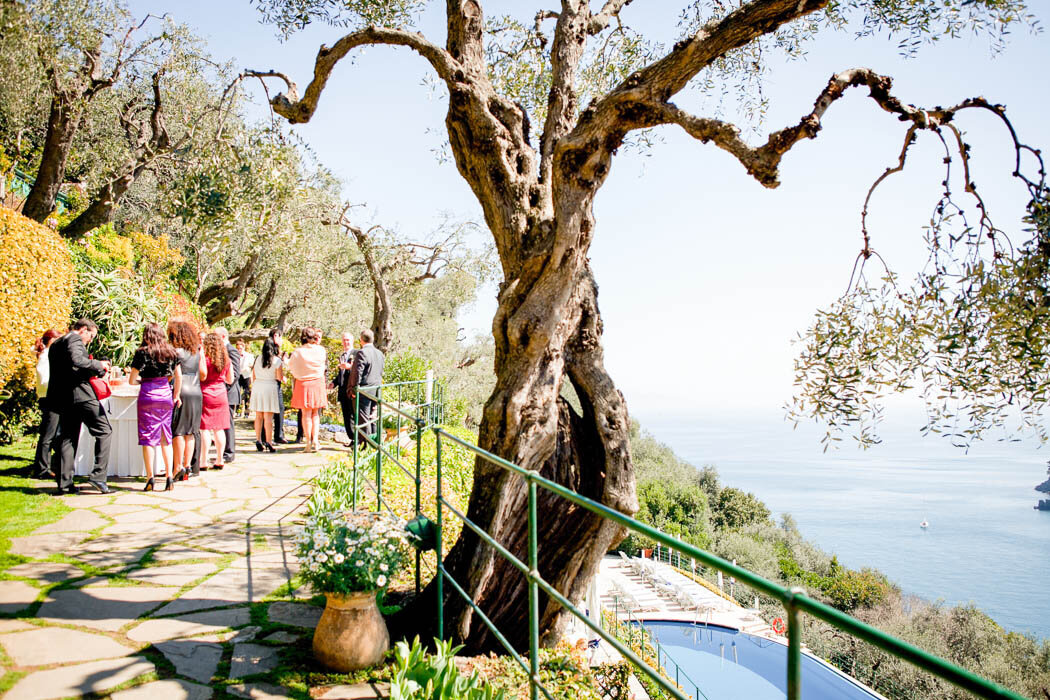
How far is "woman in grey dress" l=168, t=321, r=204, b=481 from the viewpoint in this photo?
730cm

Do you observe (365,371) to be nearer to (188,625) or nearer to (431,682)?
(188,625)

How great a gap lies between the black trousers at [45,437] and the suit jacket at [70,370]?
2.13 ft

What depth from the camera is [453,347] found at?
2623 centimetres

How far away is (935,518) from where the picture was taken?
330 feet

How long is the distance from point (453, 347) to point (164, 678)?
2297 centimetres

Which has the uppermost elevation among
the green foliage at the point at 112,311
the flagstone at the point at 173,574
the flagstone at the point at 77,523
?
the green foliage at the point at 112,311

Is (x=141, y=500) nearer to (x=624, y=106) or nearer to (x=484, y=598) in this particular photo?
(x=484, y=598)

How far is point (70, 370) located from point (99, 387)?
364 millimetres

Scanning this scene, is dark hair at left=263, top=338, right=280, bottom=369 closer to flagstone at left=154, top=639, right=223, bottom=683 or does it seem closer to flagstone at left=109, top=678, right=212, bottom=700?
flagstone at left=154, top=639, right=223, bottom=683

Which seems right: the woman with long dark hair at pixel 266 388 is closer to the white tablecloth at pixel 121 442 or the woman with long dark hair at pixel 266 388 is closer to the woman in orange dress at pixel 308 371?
the woman in orange dress at pixel 308 371

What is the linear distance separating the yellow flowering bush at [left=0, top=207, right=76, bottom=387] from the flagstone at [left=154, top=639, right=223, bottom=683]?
255 inches

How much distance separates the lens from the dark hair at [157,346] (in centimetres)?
676

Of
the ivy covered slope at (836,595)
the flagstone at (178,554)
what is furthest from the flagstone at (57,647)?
the ivy covered slope at (836,595)

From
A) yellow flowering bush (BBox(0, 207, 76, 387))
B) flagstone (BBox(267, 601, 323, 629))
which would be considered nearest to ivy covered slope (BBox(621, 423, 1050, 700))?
yellow flowering bush (BBox(0, 207, 76, 387))
